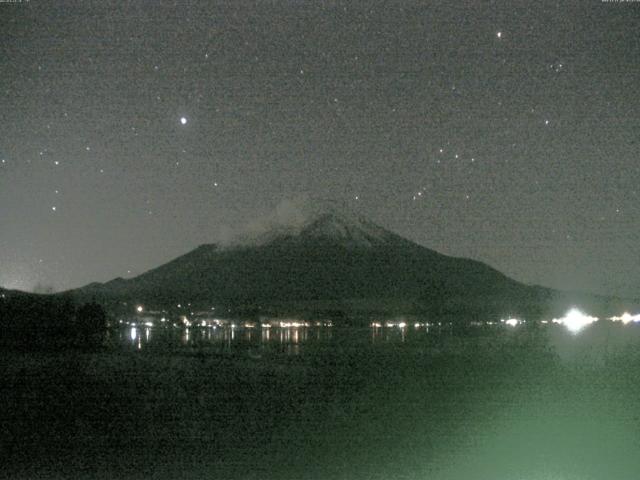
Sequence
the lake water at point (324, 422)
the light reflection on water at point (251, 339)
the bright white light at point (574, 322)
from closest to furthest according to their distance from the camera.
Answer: the lake water at point (324, 422), the light reflection on water at point (251, 339), the bright white light at point (574, 322)

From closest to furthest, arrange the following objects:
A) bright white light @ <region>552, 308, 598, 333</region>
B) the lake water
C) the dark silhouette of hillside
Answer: the lake water → the dark silhouette of hillside → bright white light @ <region>552, 308, 598, 333</region>

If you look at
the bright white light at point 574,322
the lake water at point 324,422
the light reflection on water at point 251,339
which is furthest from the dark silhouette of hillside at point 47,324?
the bright white light at point 574,322

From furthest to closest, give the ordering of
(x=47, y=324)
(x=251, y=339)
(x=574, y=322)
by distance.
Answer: (x=574, y=322)
(x=251, y=339)
(x=47, y=324)

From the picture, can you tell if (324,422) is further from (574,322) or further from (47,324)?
(574,322)

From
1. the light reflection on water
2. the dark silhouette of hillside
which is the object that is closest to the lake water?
the light reflection on water

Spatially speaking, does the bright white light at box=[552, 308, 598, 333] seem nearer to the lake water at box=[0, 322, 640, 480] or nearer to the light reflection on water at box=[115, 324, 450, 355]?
the light reflection on water at box=[115, 324, 450, 355]

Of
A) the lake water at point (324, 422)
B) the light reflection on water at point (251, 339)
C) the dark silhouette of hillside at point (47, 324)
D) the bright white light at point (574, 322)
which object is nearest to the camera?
the lake water at point (324, 422)

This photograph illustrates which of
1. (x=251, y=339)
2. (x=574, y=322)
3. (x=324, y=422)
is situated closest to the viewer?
(x=324, y=422)

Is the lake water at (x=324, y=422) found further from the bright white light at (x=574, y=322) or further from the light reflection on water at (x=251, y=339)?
the bright white light at (x=574, y=322)

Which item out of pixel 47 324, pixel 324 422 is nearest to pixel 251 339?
pixel 47 324
